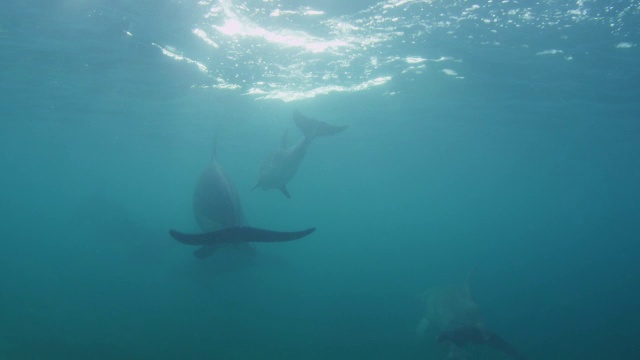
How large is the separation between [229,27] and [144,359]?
1155 centimetres

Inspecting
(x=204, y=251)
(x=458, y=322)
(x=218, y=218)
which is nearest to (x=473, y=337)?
(x=458, y=322)

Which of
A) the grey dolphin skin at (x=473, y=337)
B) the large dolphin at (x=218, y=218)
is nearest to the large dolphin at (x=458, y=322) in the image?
the grey dolphin skin at (x=473, y=337)

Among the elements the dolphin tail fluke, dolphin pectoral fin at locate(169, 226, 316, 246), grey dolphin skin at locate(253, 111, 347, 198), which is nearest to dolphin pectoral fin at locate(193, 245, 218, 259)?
dolphin pectoral fin at locate(169, 226, 316, 246)

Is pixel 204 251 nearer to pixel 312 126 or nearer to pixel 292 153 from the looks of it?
pixel 292 153

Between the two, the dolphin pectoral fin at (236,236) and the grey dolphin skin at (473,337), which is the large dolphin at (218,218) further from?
the grey dolphin skin at (473,337)

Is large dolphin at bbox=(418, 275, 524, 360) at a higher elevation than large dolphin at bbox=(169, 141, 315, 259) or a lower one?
lower

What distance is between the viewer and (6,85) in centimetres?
2414

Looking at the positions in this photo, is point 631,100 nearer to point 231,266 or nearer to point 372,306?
point 372,306

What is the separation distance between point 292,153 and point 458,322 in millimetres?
6954

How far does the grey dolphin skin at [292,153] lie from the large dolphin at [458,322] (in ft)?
21.1

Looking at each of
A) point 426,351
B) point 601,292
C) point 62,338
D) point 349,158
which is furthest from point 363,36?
point 349,158

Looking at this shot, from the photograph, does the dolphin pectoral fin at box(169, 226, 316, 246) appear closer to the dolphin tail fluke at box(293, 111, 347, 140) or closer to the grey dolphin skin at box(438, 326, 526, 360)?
the grey dolphin skin at box(438, 326, 526, 360)

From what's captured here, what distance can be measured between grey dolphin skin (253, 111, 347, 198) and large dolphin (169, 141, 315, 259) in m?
3.78

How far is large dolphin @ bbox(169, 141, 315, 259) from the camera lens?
5.52m
